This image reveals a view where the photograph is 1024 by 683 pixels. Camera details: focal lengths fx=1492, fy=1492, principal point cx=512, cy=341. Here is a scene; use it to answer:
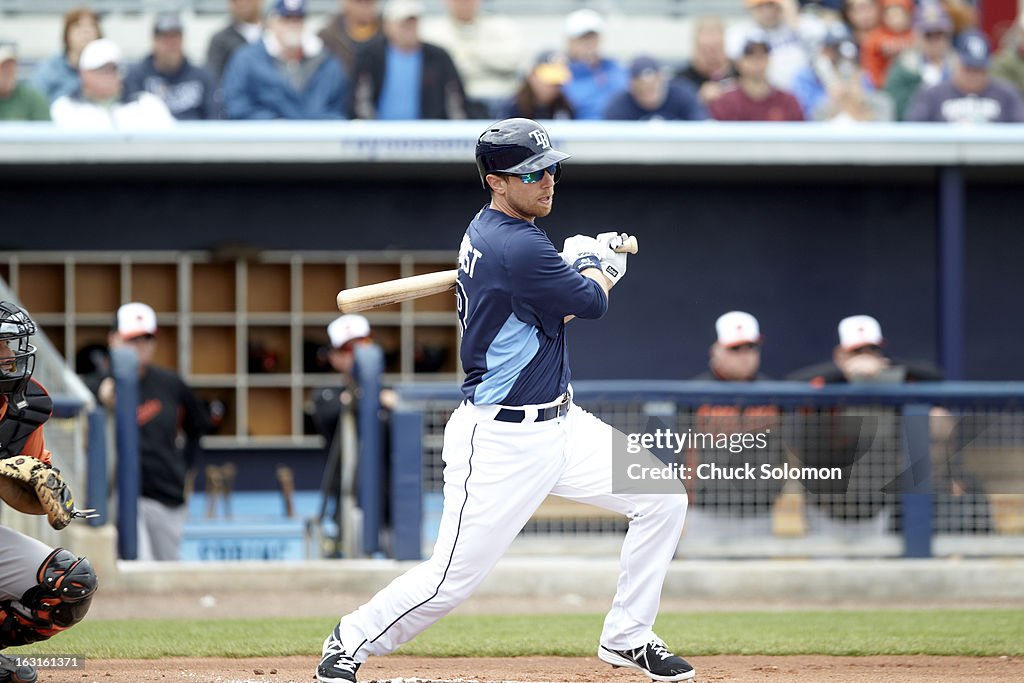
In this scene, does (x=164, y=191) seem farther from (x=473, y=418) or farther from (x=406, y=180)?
(x=473, y=418)

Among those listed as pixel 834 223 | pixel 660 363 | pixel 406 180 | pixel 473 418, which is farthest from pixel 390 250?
pixel 473 418

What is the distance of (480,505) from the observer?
14.7 ft

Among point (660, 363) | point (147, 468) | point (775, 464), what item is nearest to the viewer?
point (775, 464)

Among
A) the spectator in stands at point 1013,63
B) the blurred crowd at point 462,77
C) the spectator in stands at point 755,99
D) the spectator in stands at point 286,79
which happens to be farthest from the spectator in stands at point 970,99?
the spectator in stands at point 286,79

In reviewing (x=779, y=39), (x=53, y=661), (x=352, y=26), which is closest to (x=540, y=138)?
(x=53, y=661)

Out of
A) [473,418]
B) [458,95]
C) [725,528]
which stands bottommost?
[725,528]

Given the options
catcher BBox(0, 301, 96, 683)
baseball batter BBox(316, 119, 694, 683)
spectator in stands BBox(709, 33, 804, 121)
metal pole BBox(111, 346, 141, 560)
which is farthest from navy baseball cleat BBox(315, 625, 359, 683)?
spectator in stands BBox(709, 33, 804, 121)

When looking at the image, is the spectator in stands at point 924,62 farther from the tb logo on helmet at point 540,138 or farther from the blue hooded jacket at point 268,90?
the tb logo on helmet at point 540,138

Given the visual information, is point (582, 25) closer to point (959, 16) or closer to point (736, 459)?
point (959, 16)

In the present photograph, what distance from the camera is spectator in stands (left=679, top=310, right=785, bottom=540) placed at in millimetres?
7484

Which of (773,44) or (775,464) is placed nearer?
(775,464)

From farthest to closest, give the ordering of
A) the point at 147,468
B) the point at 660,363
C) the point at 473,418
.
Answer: the point at 660,363 < the point at 147,468 < the point at 473,418

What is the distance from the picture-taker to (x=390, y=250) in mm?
10078

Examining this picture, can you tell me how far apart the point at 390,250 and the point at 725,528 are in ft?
11.2
